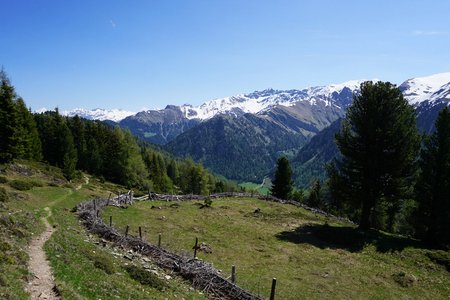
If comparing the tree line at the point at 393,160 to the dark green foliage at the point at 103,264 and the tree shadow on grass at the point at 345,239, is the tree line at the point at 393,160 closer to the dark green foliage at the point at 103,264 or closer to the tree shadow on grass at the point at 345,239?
the tree shadow on grass at the point at 345,239

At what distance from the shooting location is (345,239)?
1628 inches

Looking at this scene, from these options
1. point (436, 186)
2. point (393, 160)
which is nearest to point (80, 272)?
point (393, 160)

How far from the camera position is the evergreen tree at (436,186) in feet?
139

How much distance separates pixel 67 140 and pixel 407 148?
3301 inches

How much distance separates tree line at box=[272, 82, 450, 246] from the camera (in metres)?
43.2

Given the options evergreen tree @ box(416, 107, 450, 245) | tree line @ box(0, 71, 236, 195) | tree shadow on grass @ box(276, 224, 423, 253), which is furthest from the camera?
tree line @ box(0, 71, 236, 195)

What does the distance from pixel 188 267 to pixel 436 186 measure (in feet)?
111

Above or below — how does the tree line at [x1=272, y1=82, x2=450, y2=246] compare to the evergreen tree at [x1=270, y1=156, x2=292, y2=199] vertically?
above

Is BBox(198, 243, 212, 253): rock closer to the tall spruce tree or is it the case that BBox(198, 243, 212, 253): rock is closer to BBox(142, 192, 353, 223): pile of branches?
the tall spruce tree

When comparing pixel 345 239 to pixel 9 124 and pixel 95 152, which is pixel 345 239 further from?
pixel 95 152

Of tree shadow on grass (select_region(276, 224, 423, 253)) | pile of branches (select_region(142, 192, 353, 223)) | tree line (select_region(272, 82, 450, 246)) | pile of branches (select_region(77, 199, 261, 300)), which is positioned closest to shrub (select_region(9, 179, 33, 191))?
pile of branches (select_region(142, 192, 353, 223))

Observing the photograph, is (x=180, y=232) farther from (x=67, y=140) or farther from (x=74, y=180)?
(x=67, y=140)

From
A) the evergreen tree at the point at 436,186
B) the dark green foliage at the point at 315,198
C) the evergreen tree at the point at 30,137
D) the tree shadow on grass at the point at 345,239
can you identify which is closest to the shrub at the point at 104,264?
the tree shadow on grass at the point at 345,239

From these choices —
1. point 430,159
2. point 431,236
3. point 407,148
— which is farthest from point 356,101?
point 431,236
